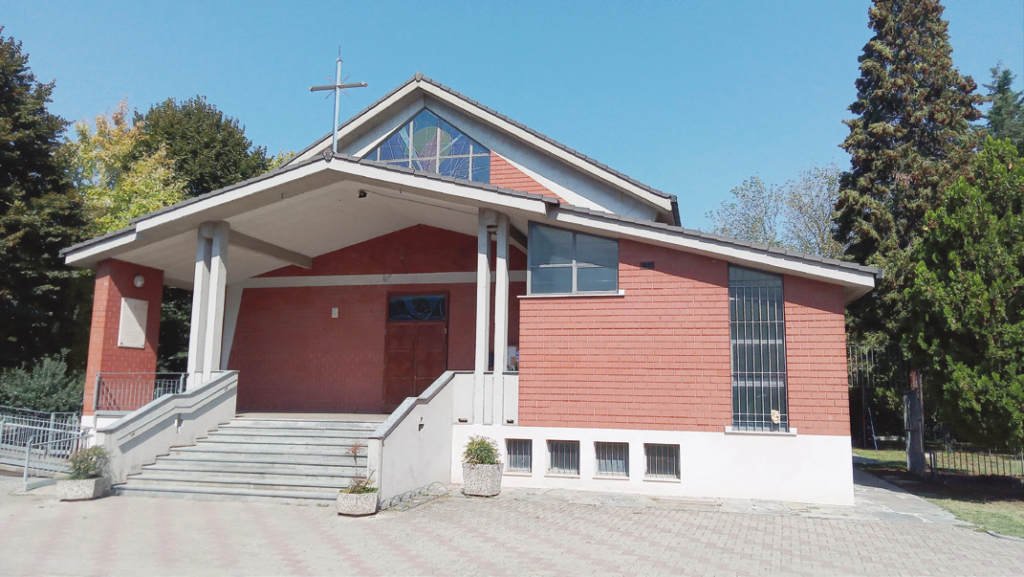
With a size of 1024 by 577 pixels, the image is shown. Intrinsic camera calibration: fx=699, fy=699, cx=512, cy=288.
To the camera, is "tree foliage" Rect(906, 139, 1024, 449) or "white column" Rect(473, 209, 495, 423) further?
"white column" Rect(473, 209, 495, 423)

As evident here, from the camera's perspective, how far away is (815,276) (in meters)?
11.1

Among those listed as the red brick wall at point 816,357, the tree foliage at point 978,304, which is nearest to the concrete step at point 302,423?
the red brick wall at point 816,357

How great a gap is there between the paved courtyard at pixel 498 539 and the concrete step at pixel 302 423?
2378mm

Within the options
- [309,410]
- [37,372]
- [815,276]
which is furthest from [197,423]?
[815,276]

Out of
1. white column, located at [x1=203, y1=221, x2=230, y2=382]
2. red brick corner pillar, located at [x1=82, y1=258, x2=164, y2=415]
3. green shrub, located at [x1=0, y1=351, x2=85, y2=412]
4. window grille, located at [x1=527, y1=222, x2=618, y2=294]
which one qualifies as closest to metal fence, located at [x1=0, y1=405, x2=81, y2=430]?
green shrub, located at [x1=0, y1=351, x2=85, y2=412]

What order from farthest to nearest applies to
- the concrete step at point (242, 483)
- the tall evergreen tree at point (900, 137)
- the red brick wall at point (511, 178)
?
the tall evergreen tree at point (900, 137) < the red brick wall at point (511, 178) < the concrete step at point (242, 483)

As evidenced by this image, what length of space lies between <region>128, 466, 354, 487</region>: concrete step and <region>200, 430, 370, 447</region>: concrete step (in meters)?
0.90

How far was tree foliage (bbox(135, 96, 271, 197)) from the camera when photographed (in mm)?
27141

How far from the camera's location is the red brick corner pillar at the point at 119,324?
45.6 ft

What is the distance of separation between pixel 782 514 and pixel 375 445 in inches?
233

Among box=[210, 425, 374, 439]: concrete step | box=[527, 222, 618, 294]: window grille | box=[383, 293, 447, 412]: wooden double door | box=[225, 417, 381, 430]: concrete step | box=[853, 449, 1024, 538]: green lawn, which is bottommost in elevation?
box=[853, 449, 1024, 538]: green lawn

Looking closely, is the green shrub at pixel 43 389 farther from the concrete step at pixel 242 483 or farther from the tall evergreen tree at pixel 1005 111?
the tall evergreen tree at pixel 1005 111

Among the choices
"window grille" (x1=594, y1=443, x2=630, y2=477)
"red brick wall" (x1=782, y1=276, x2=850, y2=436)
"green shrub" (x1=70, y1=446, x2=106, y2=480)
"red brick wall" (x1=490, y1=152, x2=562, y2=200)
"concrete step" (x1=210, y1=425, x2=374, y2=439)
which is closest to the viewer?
"green shrub" (x1=70, y1=446, x2=106, y2=480)

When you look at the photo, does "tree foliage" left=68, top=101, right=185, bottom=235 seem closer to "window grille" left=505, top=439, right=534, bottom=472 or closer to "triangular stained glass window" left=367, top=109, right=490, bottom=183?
"triangular stained glass window" left=367, top=109, right=490, bottom=183
